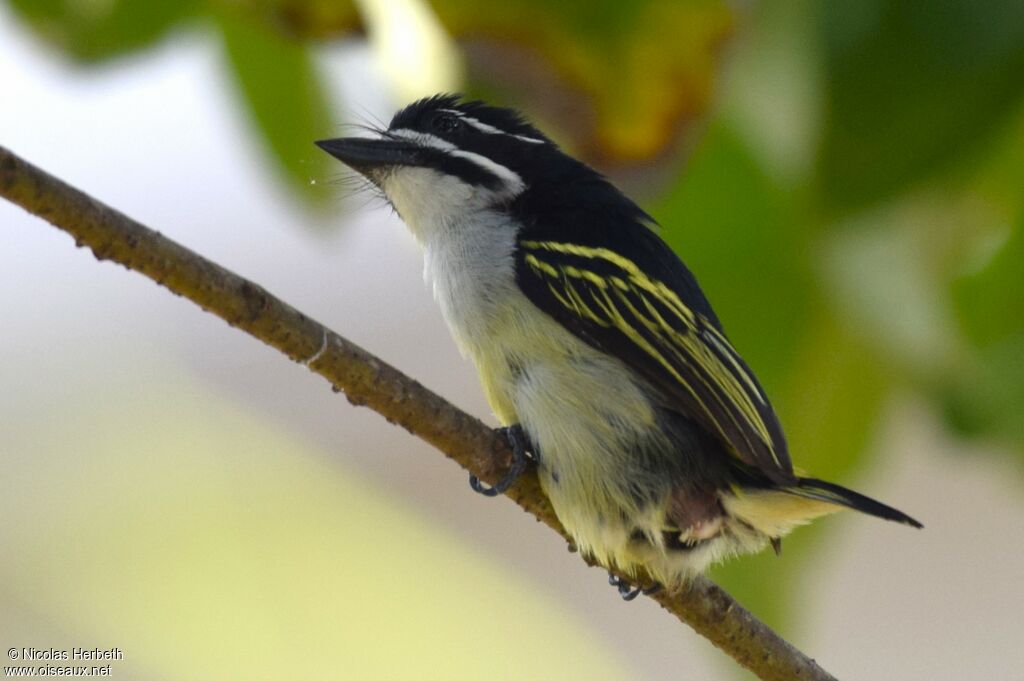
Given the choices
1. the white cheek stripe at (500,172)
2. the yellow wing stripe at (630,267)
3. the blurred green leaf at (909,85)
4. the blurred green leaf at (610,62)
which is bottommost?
the blurred green leaf at (909,85)

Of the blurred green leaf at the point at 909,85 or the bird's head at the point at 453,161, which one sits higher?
the bird's head at the point at 453,161

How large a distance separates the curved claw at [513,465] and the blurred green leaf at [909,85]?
3.63 feet

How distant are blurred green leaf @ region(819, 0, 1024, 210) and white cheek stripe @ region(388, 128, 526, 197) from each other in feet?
5.35

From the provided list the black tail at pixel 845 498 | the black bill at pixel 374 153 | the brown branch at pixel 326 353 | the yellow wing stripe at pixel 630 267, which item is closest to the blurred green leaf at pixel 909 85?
the brown branch at pixel 326 353

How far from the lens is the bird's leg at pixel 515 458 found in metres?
2.42

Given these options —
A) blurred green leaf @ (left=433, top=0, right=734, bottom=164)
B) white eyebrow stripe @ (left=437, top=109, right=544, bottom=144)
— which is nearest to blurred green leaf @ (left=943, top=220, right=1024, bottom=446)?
blurred green leaf @ (left=433, top=0, right=734, bottom=164)

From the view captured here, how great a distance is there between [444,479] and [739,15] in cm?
479

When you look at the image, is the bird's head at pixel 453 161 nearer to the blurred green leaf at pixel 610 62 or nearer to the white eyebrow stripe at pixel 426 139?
the white eyebrow stripe at pixel 426 139

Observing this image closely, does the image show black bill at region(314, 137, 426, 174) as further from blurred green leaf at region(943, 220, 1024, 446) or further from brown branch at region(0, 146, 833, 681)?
blurred green leaf at region(943, 220, 1024, 446)

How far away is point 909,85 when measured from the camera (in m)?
1.39

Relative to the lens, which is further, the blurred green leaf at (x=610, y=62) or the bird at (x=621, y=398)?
the bird at (x=621, y=398)

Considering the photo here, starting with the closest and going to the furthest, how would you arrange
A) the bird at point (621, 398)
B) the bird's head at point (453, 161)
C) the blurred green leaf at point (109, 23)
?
the blurred green leaf at point (109, 23), the bird at point (621, 398), the bird's head at point (453, 161)

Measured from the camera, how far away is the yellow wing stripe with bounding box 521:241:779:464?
2.52 meters

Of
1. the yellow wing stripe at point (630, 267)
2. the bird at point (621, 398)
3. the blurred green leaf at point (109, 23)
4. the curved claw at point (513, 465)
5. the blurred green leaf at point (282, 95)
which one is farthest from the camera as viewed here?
the yellow wing stripe at point (630, 267)
